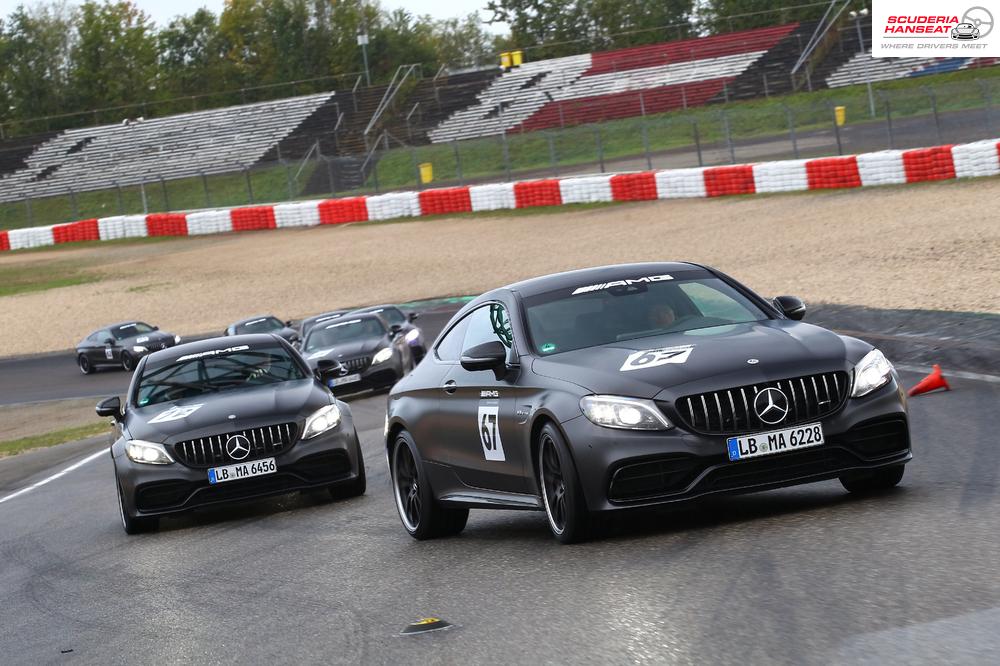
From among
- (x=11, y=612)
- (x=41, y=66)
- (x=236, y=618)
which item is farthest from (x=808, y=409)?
(x=41, y=66)

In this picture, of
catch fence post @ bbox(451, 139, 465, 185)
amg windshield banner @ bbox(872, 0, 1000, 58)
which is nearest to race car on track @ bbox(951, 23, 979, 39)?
amg windshield banner @ bbox(872, 0, 1000, 58)

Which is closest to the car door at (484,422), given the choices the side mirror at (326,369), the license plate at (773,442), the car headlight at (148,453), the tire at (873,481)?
the license plate at (773,442)

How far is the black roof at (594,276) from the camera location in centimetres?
909

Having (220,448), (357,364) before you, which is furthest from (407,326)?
(220,448)

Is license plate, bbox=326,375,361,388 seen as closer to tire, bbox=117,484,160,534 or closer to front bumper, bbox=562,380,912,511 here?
tire, bbox=117,484,160,534

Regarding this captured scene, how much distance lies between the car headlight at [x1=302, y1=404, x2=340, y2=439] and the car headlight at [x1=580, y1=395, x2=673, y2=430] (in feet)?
14.7

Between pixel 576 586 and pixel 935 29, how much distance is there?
50.3 m

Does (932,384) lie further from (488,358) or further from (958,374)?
(488,358)

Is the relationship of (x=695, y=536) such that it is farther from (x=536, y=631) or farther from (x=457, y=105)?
(x=457, y=105)

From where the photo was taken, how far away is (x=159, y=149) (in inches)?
2936

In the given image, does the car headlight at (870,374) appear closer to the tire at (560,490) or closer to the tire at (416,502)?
the tire at (560,490)

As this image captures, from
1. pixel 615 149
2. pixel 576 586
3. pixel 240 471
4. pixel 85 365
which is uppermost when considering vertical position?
pixel 576 586

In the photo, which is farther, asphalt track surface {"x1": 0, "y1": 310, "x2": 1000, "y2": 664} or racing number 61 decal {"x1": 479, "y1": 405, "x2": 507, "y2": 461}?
racing number 61 decal {"x1": 479, "y1": 405, "x2": 507, "y2": 461}

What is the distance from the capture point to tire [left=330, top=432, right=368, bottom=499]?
473 inches
